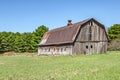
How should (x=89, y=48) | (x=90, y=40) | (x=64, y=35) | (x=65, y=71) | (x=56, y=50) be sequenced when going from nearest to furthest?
(x=65, y=71) → (x=89, y=48) → (x=90, y=40) → (x=64, y=35) → (x=56, y=50)

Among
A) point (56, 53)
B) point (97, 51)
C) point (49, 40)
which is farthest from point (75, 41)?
point (49, 40)

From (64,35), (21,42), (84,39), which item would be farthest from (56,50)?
(21,42)

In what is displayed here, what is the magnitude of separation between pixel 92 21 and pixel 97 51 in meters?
6.24

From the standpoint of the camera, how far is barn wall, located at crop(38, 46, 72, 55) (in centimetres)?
4791

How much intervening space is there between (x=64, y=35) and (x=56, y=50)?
14.6 ft

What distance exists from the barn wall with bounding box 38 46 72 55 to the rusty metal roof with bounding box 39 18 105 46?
3.86 ft

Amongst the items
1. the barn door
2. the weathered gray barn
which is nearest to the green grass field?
the weathered gray barn

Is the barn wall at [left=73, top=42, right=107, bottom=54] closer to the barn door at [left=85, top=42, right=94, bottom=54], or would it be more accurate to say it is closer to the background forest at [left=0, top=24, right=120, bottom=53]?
the barn door at [left=85, top=42, right=94, bottom=54]

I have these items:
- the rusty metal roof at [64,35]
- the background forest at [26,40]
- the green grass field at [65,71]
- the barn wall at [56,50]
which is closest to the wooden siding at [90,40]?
the rusty metal roof at [64,35]

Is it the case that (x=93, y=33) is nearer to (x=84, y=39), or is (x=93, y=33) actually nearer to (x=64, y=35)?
(x=84, y=39)

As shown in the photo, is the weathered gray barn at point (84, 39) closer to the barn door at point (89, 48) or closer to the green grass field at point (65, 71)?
the barn door at point (89, 48)

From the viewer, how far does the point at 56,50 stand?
5438 centimetres

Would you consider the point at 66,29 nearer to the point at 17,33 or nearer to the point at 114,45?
the point at 114,45

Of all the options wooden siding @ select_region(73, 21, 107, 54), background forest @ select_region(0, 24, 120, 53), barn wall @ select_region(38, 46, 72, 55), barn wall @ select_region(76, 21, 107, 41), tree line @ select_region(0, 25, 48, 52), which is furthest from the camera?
tree line @ select_region(0, 25, 48, 52)
